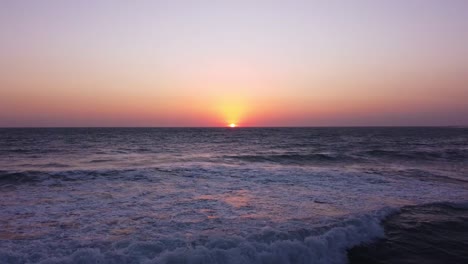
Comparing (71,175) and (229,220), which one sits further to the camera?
(71,175)

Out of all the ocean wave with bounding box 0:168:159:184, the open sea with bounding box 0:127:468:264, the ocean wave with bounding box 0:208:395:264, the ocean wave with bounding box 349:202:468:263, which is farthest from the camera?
the ocean wave with bounding box 0:168:159:184

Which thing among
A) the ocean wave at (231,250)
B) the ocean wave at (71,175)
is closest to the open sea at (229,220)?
the ocean wave at (231,250)

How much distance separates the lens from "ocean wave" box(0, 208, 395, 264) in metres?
6.52

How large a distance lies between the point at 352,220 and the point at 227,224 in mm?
3596

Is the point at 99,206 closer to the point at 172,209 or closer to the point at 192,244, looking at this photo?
the point at 172,209

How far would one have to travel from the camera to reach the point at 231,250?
695cm

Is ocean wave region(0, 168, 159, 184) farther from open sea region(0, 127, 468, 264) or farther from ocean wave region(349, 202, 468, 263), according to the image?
ocean wave region(349, 202, 468, 263)

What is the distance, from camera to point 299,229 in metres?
8.39

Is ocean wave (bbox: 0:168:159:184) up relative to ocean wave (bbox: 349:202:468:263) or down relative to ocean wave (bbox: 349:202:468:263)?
up

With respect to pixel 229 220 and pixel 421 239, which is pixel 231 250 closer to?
pixel 229 220

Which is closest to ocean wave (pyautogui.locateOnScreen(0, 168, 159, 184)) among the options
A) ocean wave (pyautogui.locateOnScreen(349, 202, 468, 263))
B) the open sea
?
the open sea

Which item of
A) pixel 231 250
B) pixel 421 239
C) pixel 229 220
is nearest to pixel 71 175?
pixel 229 220

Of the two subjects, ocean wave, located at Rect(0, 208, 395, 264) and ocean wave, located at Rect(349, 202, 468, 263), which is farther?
ocean wave, located at Rect(349, 202, 468, 263)

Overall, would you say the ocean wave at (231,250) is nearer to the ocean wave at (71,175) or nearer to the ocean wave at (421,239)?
the ocean wave at (421,239)
